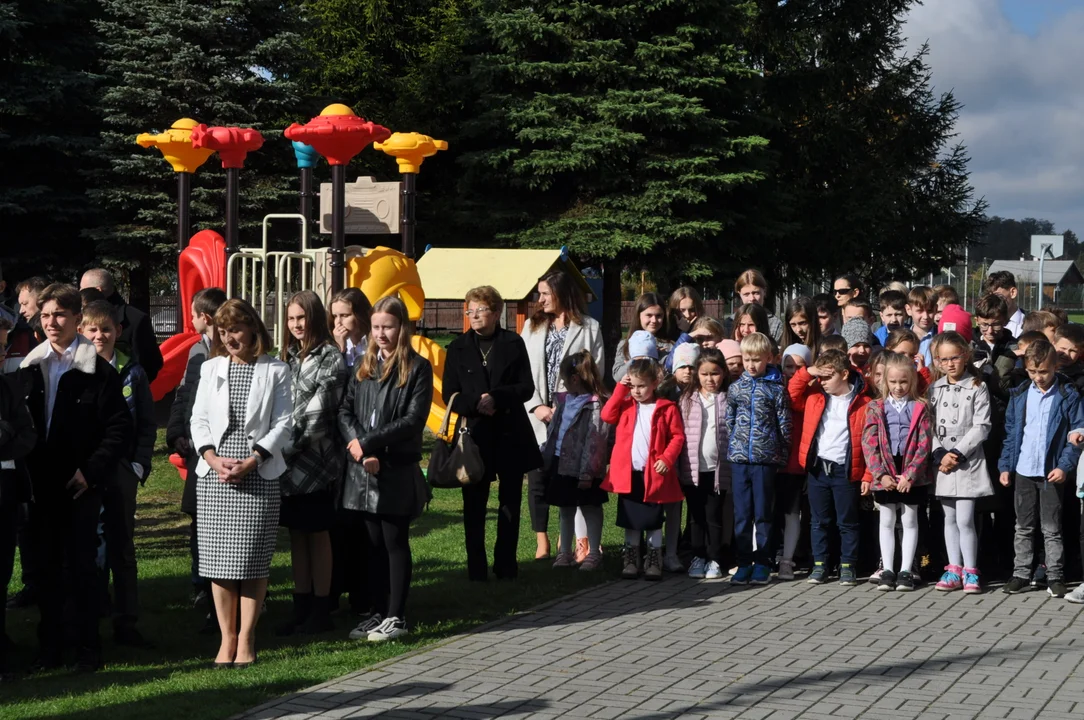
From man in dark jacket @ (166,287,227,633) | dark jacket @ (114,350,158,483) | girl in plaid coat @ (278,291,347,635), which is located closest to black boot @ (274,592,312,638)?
girl in plaid coat @ (278,291,347,635)

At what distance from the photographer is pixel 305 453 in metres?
7.18

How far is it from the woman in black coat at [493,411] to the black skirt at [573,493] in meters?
0.40

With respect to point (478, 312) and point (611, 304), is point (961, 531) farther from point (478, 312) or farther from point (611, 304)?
point (611, 304)

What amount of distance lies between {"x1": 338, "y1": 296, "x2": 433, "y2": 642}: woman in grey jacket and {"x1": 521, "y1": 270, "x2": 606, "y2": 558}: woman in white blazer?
2.22 metres

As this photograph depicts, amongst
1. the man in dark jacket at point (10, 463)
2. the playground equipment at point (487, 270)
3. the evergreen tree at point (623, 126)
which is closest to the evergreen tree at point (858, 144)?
the evergreen tree at point (623, 126)

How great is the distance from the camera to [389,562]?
730 centimetres

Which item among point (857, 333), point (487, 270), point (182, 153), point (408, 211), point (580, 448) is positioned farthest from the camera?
point (487, 270)

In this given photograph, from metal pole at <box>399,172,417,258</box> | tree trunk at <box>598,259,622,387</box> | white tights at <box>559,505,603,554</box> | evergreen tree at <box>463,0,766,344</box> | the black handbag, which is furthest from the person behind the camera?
tree trunk at <box>598,259,622,387</box>

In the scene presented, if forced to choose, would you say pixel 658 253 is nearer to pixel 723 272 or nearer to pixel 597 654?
pixel 723 272

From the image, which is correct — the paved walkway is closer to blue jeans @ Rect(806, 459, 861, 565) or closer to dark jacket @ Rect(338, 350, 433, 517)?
blue jeans @ Rect(806, 459, 861, 565)

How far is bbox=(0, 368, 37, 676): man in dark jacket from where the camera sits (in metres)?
6.13

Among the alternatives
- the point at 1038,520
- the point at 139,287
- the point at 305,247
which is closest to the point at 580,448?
the point at 1038,520

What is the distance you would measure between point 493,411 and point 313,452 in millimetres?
1625

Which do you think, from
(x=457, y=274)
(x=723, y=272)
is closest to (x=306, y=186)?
(x=457, y=274)
